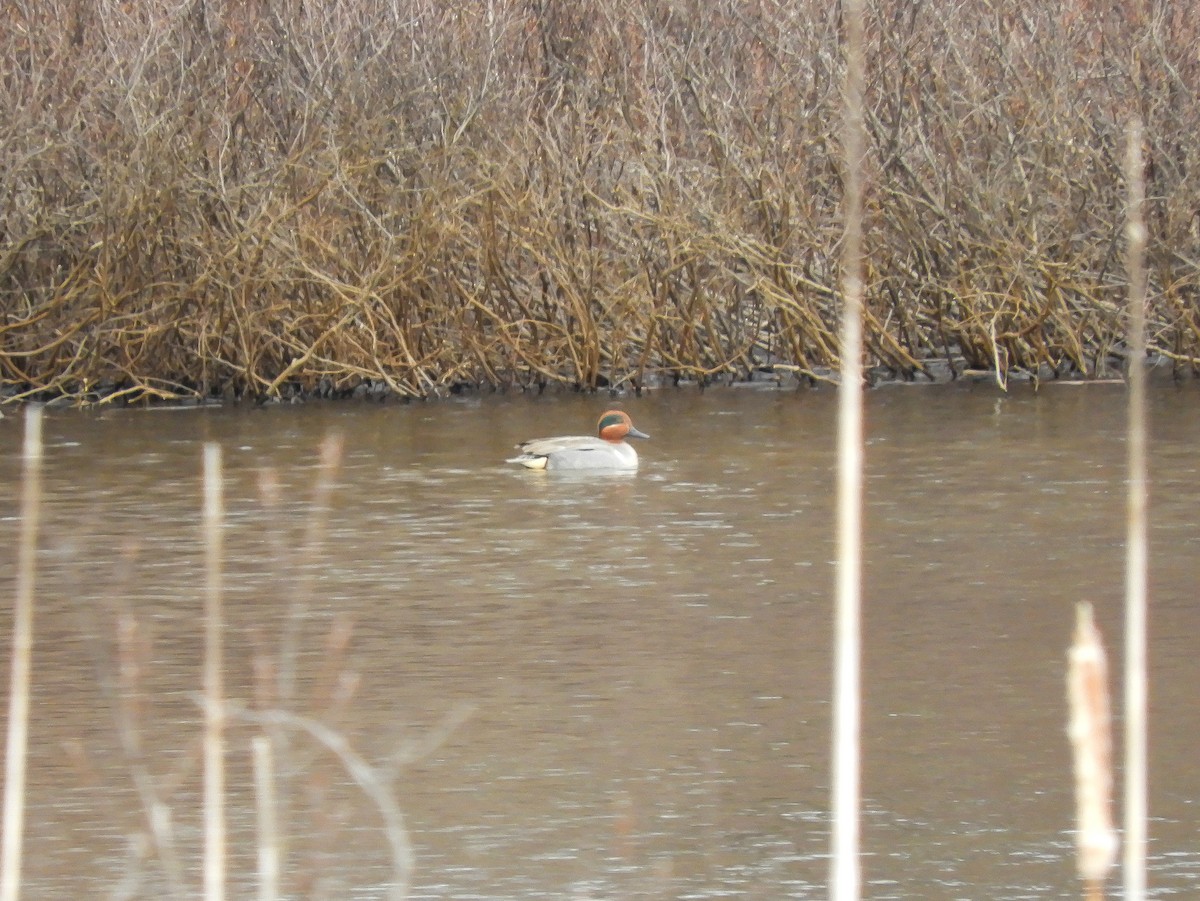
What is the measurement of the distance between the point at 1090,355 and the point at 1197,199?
2079mm

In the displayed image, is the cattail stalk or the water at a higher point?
the cattail stalk

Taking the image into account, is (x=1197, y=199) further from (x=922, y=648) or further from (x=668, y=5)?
(x=922, y=648)

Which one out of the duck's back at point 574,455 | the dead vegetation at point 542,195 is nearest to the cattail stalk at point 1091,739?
the duck's back at point 574,455

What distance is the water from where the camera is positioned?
6.26m

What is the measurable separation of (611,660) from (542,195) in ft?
38.3

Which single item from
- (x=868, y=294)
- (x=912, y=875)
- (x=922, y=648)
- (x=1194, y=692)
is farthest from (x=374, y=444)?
(x=912, y=875)

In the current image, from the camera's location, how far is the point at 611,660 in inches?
346

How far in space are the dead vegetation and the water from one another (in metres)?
3.24

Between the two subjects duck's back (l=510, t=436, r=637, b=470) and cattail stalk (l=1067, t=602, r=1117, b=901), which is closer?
cattail stalk (l=1067, t=602, r=1117, b=901)

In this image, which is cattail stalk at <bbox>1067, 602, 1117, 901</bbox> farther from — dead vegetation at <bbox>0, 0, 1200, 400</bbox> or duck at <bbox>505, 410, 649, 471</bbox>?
dead vegetation at <bbox>0, 0, 1200, 400</bbox>

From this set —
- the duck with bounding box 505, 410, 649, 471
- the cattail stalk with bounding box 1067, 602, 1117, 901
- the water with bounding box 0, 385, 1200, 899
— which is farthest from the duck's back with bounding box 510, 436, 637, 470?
the cattail stalk with bounding box 1067, 602, 1117, 901

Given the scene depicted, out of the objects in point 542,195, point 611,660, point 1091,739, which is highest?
point 542,195

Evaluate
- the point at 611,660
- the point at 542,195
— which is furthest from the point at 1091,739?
the point at 542,195

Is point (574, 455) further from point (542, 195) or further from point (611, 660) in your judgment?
point (611, 660)
